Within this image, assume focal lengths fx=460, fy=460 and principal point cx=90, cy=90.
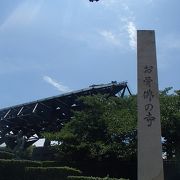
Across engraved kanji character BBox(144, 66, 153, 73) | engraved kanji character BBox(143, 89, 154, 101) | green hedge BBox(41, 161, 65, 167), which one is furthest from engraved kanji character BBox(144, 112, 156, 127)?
green hedge BBox(41, 161, 65, 167)

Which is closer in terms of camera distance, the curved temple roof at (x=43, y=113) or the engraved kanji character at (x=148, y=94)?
the engraved kanji character at (x=148, y=94)

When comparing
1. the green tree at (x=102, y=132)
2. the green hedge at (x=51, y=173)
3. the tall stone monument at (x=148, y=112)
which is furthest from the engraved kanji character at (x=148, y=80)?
the green tree at (x=102, y=132)

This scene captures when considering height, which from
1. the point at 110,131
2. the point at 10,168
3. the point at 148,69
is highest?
the point at 110,131

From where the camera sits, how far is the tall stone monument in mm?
13438

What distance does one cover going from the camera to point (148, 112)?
14.0 meters

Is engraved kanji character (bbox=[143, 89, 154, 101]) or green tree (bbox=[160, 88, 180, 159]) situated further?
green tree (bbox=[160, 88, 180, 159])

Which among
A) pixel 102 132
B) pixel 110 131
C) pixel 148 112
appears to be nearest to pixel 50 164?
pixel 110 131

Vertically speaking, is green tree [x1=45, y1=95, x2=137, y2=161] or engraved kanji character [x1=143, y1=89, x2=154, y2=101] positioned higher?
green tree [x1=45, y1=95, x2=137, y2=161]

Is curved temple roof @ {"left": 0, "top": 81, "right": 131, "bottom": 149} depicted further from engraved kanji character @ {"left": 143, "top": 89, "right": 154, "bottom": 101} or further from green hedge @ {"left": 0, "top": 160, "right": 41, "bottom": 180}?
engraved kanji character @ {"left": 143, "top": 89, "right": 154, "bottom": 101}

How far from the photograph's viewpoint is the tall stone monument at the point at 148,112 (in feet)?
44.1

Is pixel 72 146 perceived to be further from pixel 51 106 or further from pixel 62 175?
pixel 51 106

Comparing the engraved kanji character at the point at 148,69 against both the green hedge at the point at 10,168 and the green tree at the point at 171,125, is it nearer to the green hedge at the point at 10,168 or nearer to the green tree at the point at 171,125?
the green hedge at the point at 10,168

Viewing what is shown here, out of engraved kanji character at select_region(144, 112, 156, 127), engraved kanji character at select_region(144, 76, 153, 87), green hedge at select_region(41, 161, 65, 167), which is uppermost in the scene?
engraved kanji character at select_region(144, 76, 153, 87)

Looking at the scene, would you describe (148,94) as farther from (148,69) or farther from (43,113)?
(43,113)
